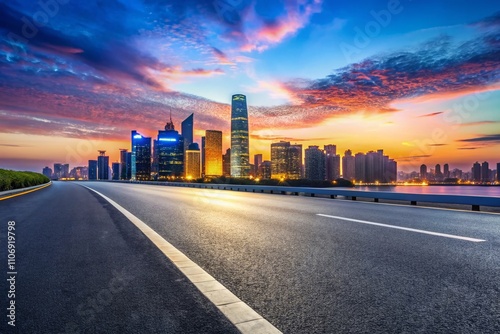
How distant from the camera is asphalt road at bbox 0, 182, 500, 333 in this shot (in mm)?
2691

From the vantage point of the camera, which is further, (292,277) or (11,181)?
(11,181)

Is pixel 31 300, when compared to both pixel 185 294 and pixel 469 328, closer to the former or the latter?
pixel 185 294

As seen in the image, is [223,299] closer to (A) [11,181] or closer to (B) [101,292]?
(B) [101,292]

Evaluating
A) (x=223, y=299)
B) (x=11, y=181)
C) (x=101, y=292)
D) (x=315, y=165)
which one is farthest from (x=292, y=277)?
(x=315, y=165)

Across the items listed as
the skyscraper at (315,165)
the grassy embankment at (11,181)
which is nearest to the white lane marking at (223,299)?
the grassy embankment at (11,181)

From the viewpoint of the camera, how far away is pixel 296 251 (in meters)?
5.13

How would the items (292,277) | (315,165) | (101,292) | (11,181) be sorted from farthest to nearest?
(315,165) < (11,181) < (292,277) < (101,292)

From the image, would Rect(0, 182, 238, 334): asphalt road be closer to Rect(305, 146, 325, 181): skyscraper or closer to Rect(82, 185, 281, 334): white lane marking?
Rect(82, 185, 281, 334): white lane marking

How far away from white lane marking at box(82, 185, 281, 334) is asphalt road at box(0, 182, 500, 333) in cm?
10

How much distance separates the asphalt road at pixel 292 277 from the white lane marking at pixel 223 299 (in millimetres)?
96

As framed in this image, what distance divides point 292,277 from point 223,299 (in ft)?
3.27

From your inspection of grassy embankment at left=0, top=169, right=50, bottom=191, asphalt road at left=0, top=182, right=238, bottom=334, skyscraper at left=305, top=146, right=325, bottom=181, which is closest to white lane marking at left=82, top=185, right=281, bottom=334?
asphalt road at left=0, top=182, right=238, bottom=334

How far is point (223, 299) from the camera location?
3129 millimetres

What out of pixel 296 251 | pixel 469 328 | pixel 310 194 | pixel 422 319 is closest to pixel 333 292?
pixel 422 319
